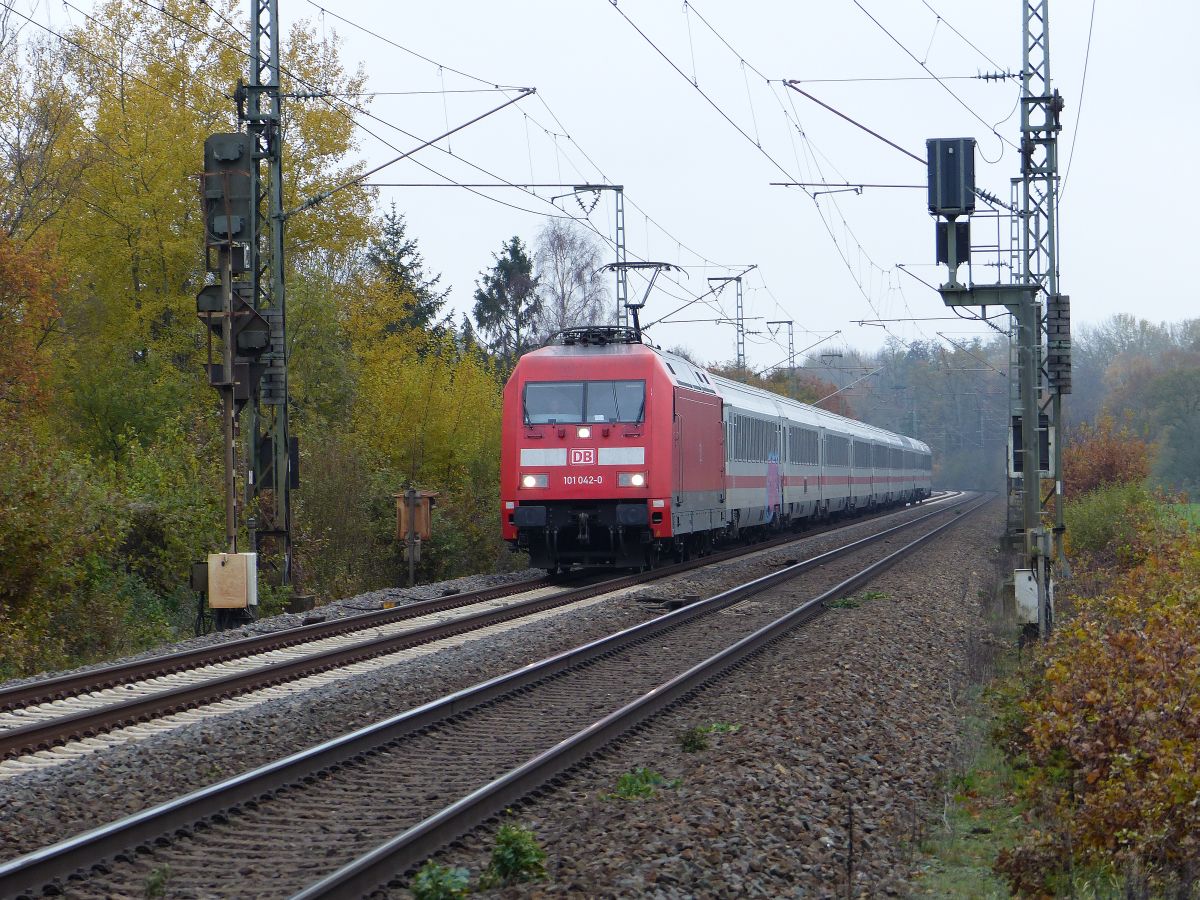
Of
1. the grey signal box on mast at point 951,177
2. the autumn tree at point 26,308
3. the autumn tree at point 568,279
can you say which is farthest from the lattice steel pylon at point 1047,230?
the autumn tree at point 568,279

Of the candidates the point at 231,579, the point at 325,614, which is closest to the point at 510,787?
the point at 231,579

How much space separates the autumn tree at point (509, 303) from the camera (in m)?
66.8

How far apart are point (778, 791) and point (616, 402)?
1320 cm

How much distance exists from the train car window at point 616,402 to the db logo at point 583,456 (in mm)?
450

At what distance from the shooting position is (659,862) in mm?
6176

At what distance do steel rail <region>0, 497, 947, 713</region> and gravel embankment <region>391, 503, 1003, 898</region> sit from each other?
15.4 feet

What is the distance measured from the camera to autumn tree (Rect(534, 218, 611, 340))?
219 feet

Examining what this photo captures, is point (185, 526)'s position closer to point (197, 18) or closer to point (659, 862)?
point (659, 862)

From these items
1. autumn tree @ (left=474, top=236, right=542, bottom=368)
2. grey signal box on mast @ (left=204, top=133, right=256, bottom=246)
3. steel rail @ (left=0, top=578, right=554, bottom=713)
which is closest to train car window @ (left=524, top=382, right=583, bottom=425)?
steel rail @ (left=0, top=578, right=554, bottom=713)

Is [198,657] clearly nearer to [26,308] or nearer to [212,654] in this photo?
[212,654]

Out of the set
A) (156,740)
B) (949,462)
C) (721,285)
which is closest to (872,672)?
(156,740)

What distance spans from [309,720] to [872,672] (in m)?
4.85

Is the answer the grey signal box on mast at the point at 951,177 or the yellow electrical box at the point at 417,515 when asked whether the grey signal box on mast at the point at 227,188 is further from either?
the grey signal box on mast at the point at 951,177

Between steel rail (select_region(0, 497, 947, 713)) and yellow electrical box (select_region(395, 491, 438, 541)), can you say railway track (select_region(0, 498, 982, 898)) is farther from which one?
yellow electrical box (select_region(395, 491, 438, 541))
